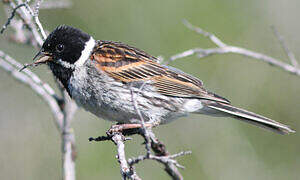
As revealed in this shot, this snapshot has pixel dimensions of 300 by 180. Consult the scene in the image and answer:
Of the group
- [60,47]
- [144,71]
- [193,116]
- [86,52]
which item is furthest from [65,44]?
[193,116]

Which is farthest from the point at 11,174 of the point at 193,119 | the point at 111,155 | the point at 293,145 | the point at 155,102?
the point at 293,145

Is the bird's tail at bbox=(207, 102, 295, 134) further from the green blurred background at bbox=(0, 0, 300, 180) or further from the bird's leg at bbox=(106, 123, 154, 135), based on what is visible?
the green blurred background at bbox=(0, 0, 300, 180)

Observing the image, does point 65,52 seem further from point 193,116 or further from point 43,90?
point 193,116

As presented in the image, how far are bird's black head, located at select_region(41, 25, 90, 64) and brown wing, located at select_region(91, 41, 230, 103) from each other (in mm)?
184

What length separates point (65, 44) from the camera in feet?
17.9

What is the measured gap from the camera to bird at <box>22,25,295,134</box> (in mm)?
5230

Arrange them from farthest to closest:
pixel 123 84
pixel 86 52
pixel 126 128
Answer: pixel 86 52 < pixel 123 84 < pixel 126 128

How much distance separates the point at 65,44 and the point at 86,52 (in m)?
0.25

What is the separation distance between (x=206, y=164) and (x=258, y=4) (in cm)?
324

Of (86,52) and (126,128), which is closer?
(126,128)

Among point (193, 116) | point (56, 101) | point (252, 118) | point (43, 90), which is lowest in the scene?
point (252, 118)

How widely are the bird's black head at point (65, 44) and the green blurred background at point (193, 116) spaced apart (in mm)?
1782

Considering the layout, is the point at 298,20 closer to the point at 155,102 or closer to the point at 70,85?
the point at 155,102

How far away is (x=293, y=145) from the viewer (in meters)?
7.91
